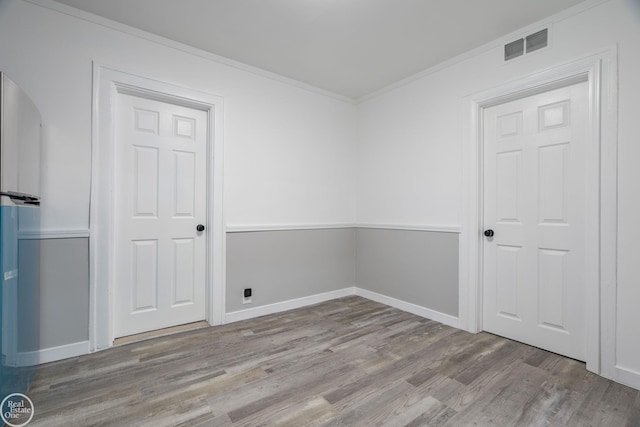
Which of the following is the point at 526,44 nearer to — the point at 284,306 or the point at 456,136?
the point at 456,136

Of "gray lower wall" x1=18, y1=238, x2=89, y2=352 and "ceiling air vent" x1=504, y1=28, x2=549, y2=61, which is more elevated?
"ceiling air vent" x1=504, y1=28, x2=549, y2=61

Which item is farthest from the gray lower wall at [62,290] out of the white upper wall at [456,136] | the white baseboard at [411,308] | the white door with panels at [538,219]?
the white door with panels at [538,219]

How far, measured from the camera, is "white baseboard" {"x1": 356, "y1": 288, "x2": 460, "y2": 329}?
2975 mm

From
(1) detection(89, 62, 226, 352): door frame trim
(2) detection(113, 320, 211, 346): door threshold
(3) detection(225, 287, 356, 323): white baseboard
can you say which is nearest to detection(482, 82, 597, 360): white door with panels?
(3) detection(225, 287, 356, 323): white baseboard

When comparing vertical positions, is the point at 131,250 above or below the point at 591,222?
below

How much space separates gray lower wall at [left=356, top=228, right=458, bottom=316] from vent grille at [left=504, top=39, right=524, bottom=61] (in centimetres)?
166

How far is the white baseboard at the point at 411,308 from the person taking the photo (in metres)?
2.97

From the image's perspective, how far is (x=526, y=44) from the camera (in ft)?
8.13

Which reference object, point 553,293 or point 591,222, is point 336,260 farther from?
point 591,222

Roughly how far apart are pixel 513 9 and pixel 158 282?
3734 mm

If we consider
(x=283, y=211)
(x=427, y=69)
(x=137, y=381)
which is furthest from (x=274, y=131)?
(x=137, y=381)

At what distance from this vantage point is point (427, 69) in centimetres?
320

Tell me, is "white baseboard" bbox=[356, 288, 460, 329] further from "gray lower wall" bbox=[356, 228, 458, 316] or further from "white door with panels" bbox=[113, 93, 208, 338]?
"white door with panels" bbox=[113, 93, 208, 338]

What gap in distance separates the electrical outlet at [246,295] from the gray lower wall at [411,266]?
5.09 ft
